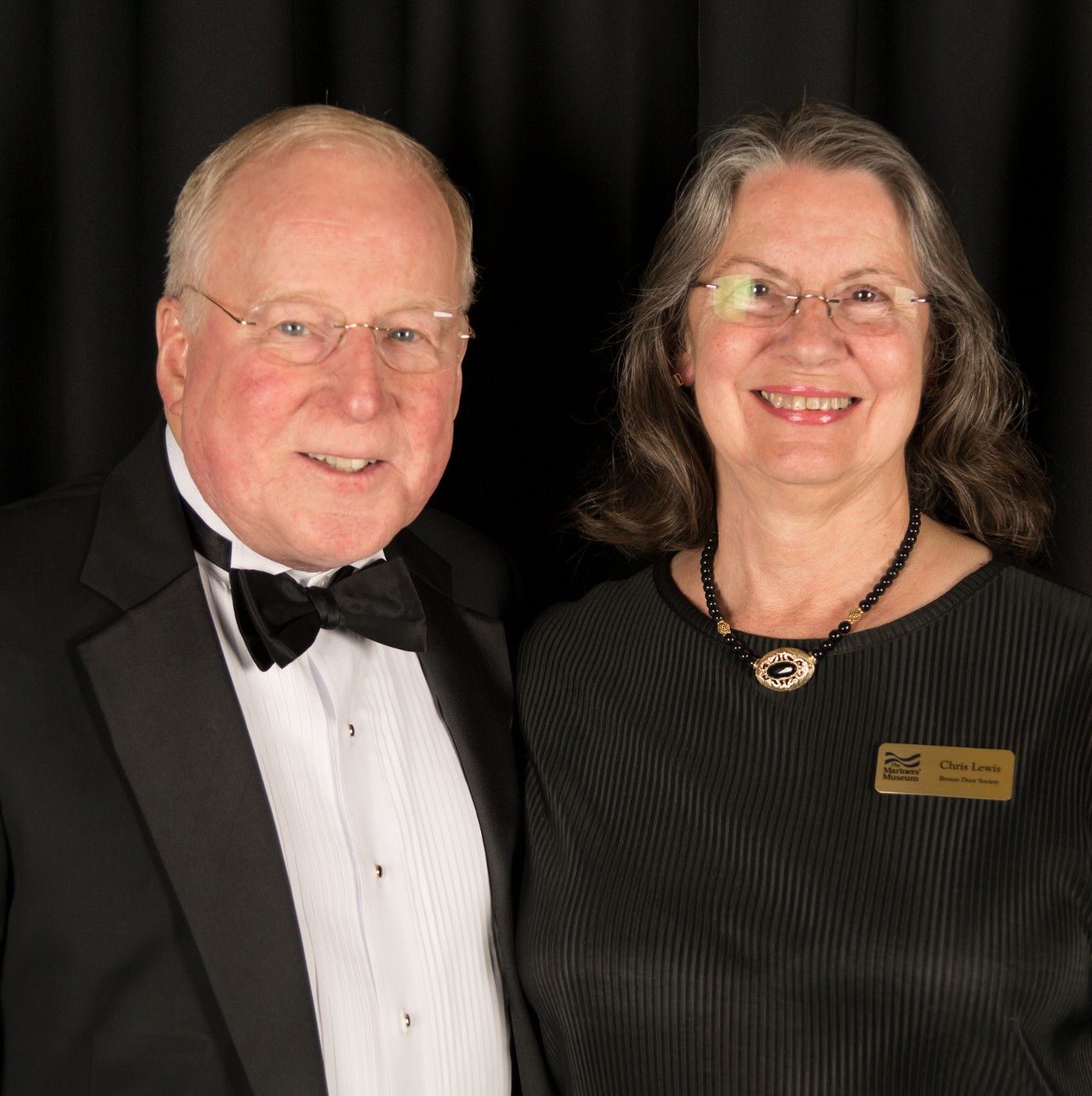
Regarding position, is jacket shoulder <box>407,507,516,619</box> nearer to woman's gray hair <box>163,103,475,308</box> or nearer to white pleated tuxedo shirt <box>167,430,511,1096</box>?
white pleated tuxedo shirt <box>167,430,511,1096</box>

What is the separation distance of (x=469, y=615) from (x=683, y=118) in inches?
44.3

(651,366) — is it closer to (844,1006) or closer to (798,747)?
(798,747)

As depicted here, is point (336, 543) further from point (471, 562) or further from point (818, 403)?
point (818, 403)

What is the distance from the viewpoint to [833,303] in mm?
2078

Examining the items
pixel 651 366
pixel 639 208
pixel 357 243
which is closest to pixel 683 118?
pixel 639 208

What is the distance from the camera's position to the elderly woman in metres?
1.79

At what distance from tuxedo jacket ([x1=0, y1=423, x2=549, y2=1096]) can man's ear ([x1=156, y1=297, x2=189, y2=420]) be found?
0.29 meters

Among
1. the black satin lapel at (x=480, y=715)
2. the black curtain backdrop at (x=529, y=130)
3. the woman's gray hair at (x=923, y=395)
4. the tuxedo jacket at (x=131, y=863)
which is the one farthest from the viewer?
the black curtain backdrop at (x=529, y=130)

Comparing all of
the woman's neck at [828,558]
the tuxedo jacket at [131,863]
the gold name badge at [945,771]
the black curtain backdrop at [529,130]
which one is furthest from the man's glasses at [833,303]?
the tuxedo jacket at [131,863]

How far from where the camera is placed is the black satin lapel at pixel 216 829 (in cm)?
162

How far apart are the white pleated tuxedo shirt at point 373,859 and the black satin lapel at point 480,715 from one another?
2cm

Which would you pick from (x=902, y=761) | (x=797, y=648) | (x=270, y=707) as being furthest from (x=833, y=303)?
(x=270, y=707)

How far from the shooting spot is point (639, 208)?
8.80 ft

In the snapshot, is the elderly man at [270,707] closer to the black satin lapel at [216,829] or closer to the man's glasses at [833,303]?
the black satin lapel at [216,829]
